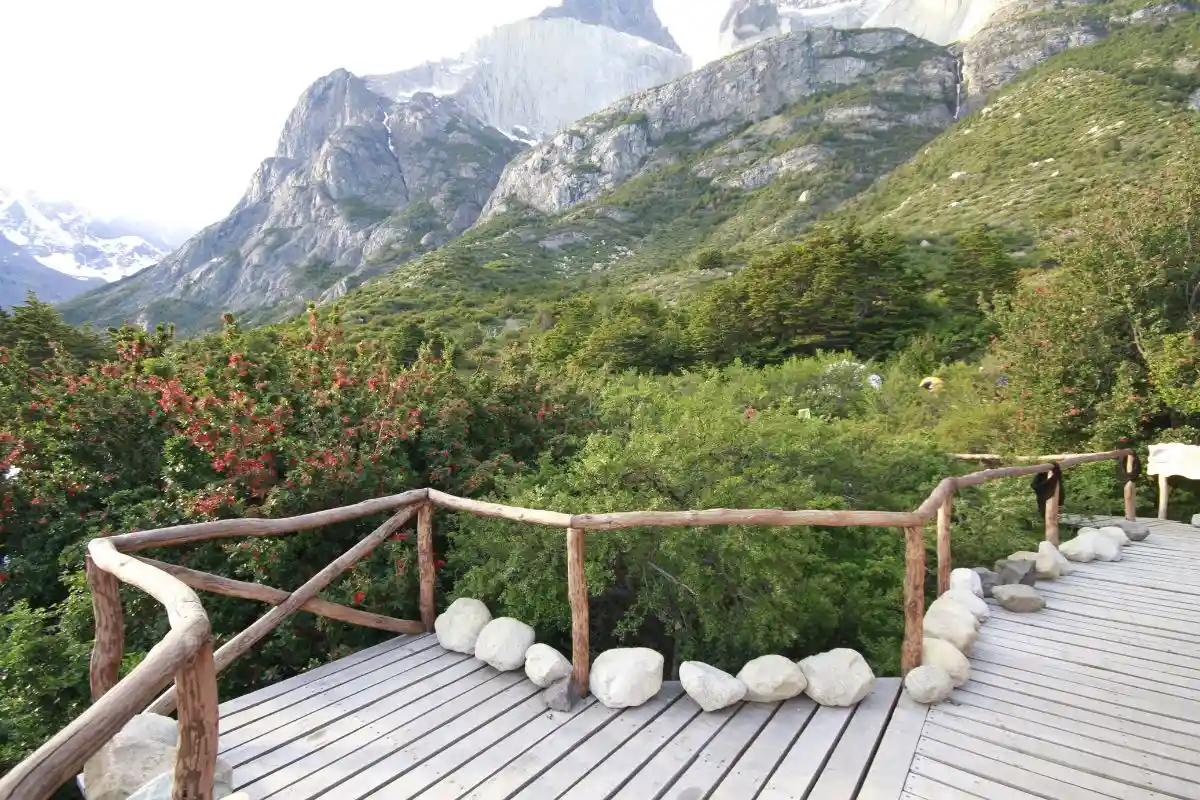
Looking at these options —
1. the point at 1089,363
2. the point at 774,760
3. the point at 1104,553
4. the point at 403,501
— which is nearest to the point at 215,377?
the point at 403,501

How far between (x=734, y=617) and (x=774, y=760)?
117 cm

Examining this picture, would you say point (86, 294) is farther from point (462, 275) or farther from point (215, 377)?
point (215, 377)

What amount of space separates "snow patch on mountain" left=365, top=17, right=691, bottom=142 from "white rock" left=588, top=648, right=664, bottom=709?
631ft

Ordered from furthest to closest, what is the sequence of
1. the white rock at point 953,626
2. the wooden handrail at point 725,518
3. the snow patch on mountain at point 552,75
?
the snow patch on mountain at point 552,75 → the white rock at point 953,626 → the wooden handrail at point 725,518

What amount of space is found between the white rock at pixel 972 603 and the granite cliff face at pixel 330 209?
4321 inches

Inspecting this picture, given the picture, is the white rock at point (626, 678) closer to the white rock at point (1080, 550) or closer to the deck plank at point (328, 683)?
the deck plank at point (328, 683)

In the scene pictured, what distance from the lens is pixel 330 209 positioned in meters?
137

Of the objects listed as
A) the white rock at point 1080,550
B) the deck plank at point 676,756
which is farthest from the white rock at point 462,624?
the white rock at point 1080,550

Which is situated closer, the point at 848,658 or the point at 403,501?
the point at 848,658

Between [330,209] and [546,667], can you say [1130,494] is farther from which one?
[330,209]

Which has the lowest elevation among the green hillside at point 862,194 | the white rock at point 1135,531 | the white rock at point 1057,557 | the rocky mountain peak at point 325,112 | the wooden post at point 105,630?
the white rock at point 1135,531

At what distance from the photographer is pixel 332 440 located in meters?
5.10

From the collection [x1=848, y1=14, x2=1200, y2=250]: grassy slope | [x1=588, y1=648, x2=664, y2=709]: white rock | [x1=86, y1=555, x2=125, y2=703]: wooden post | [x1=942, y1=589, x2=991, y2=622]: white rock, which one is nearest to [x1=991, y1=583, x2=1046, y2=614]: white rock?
[x1=942, y1=589, x2=991, y2=622]: white rock

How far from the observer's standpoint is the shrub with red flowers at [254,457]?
14.5ft
